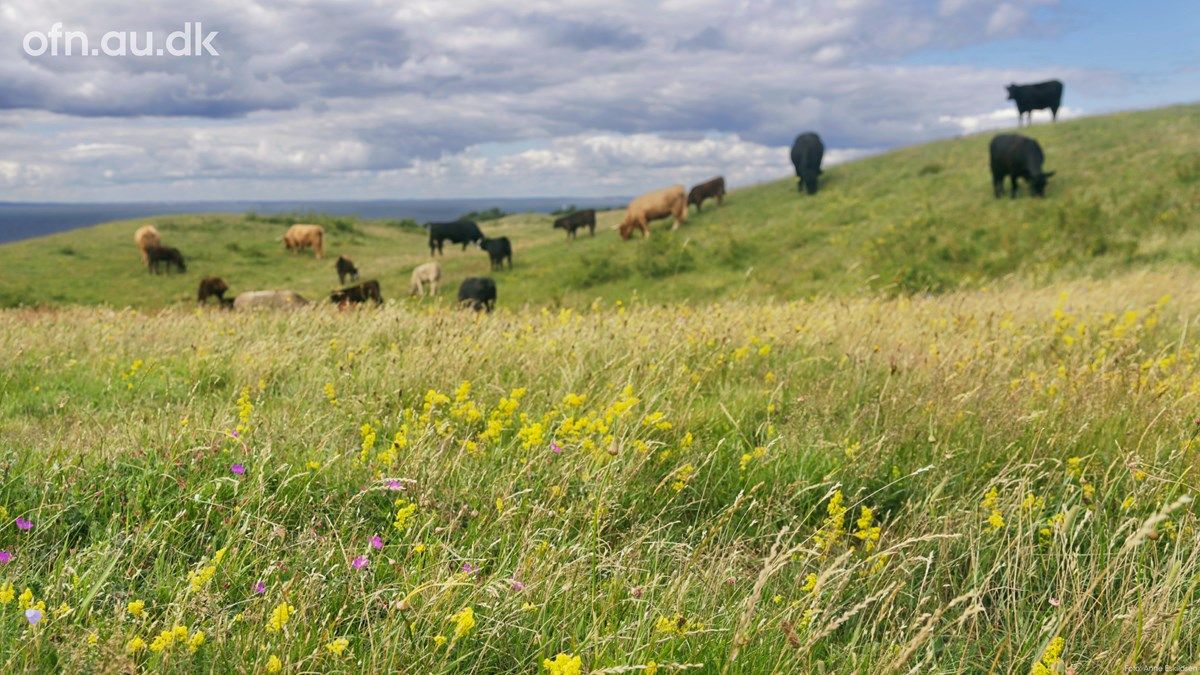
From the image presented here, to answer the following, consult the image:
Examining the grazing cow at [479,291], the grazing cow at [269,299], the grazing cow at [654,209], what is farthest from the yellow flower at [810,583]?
the grazing cow at [654,209]

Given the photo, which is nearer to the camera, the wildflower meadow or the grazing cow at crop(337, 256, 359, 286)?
the wildflower meadow

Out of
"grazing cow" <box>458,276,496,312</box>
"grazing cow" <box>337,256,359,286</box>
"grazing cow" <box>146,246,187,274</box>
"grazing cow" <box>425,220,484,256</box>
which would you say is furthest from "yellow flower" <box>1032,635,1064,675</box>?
"grazing cow" <box>146,246,187,274</box>

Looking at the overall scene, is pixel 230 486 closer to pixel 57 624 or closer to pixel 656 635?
pixel 57 624

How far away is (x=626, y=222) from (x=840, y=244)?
1256cm

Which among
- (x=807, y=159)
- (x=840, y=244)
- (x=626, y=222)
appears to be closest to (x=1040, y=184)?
(x=840, y=244)

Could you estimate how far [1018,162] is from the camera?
27.7m

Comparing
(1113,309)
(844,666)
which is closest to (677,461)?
(844,666)

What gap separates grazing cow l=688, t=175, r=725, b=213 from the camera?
41844 millimetres

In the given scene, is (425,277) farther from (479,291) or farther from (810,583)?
(810,583)

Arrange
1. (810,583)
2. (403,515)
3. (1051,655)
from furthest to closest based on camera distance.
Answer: (403,515)
(810,583)
(1051,655)

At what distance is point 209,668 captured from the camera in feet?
7.00

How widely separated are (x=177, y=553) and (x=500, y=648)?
135 centimetres

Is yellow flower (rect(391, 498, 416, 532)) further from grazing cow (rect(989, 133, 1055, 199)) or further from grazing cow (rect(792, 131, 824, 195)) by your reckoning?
grazing cow (rect(792, 131, 824, 195))

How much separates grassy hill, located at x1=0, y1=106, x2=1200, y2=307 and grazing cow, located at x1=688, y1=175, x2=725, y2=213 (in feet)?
3.90
